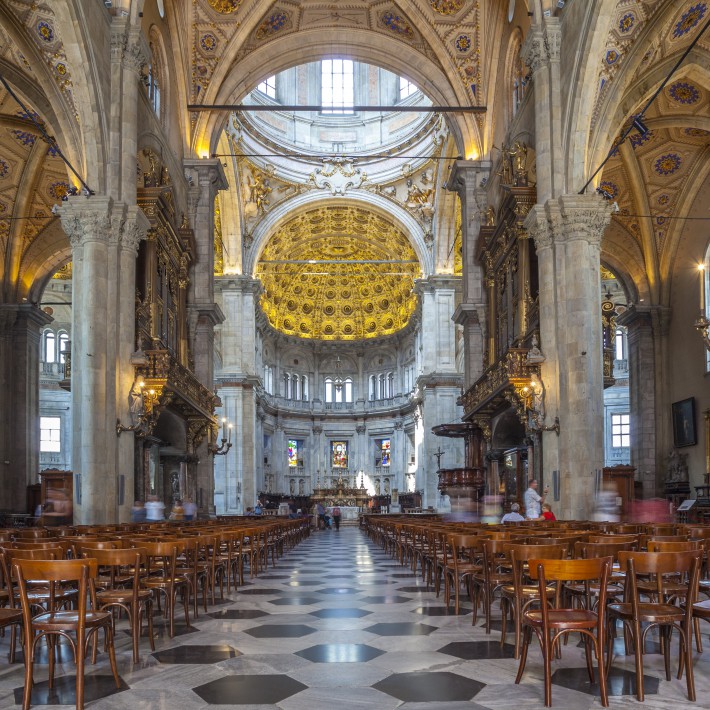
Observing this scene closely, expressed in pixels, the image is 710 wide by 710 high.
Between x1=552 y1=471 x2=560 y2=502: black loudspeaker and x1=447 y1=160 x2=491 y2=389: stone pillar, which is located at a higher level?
x1=447 y1=160 x2=491 y2=389: stone pillar

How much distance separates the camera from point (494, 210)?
86.6 feet

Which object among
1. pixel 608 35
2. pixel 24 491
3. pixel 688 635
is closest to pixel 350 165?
pixel 24 491

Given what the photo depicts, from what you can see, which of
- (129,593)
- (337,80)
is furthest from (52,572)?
(337,80)

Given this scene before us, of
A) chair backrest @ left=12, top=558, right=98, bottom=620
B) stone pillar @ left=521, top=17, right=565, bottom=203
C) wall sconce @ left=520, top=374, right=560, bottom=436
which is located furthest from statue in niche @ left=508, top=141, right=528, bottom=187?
chair backrest @ left=12, top=558, right=98, bottom=620

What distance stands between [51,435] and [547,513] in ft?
96.4

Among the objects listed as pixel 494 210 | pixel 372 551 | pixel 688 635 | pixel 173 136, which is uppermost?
pixel 173 136

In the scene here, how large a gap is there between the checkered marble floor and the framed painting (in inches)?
724

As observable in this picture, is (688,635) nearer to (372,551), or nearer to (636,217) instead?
(372,551)

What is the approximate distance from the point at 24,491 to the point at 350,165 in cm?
2472

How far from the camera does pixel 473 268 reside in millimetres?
28109

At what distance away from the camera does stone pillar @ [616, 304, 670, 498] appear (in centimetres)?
2736

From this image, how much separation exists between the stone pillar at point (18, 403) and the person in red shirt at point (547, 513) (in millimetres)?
16537

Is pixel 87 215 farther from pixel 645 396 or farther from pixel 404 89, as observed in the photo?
pixel 404 89

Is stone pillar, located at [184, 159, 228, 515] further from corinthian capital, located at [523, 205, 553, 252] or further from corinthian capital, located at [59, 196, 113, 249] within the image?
corinthian capital, located at [523, 205, 553, 252]
